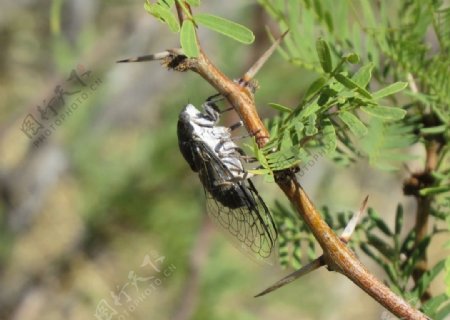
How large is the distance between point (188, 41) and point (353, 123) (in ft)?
0.48

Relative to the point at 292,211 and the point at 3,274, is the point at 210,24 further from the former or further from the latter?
the point at 3,274

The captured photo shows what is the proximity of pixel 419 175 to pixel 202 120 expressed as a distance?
0.23 m

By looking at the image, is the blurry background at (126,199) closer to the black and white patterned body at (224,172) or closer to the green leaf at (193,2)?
the black and white patterned body at (224,172)

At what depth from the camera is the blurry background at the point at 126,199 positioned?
211 centimetres

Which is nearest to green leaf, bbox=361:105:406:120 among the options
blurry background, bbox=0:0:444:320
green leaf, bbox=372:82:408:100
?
green leaf, bbox=372:82:408:100

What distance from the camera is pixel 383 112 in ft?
1.96

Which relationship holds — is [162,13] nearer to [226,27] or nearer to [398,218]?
[226,27]

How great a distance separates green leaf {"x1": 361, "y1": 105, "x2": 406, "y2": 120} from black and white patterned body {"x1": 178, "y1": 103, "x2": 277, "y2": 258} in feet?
0.52

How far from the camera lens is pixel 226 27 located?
1.97 feet

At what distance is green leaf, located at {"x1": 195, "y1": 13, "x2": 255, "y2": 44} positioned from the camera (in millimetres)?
588
